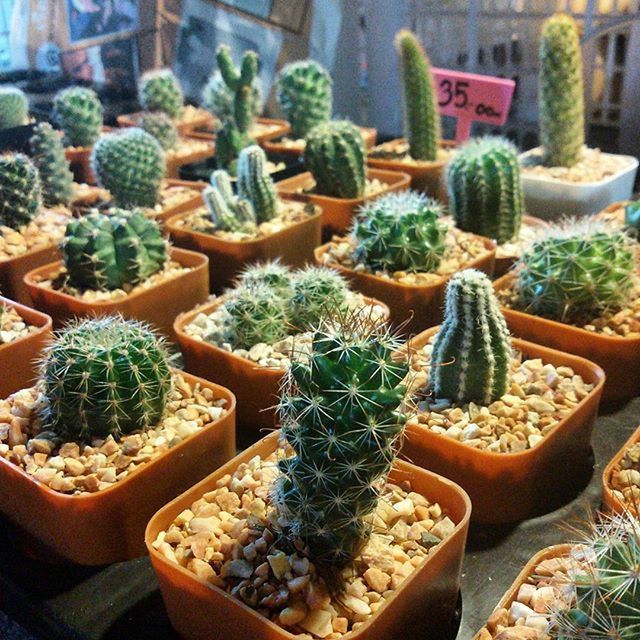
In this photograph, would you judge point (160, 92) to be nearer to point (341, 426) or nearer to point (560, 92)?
point (560, 92)

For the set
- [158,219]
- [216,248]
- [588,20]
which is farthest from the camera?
[588,20]

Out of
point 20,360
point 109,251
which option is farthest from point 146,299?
point 20,360

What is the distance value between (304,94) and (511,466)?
2016mm

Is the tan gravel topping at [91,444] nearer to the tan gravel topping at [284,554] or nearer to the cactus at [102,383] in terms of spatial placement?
the cactus at [102,383]

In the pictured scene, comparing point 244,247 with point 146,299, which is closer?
point 146,299

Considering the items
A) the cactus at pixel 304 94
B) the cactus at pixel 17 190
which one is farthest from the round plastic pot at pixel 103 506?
the cactus at pixel 304 94

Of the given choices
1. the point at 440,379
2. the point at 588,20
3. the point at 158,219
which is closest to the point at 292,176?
the point at 158,219

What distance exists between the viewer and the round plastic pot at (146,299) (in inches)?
64.7

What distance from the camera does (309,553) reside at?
1009mm

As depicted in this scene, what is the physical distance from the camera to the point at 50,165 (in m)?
2.22

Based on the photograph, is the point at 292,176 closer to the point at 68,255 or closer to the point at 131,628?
the point at 68,255

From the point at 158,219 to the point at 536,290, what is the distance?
1076 mm

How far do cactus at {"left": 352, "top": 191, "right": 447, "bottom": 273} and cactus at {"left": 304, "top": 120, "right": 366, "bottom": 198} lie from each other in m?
0.39

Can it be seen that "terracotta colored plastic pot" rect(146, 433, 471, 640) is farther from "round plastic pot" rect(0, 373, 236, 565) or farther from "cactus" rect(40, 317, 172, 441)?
"cactus" rect(40, 317, 172, 441)
